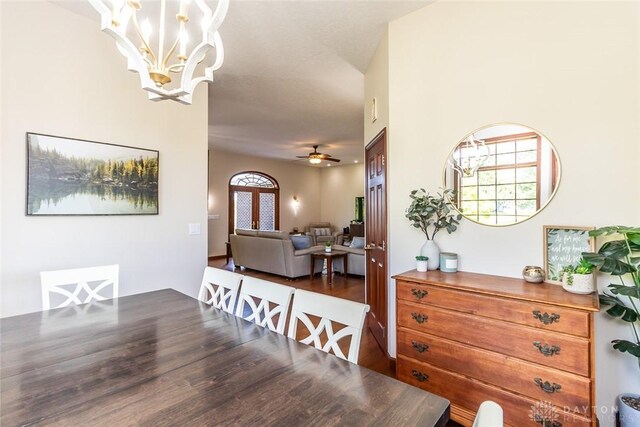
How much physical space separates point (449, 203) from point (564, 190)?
67 cm

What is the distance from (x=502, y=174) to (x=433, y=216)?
0.54 m

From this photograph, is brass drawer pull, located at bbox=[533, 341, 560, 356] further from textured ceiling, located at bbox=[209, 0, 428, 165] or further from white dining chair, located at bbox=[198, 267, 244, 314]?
textured ceiling, located at bbox=[209, 0, 428, 165]

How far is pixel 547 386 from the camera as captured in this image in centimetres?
154

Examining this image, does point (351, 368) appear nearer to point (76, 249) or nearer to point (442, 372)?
point (442, 372)

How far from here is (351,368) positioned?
1.12 meters

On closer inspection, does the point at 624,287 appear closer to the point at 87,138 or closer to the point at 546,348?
the point at 546,348

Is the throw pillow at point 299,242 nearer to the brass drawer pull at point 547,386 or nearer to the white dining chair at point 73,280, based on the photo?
the white dining chair at point 73,280

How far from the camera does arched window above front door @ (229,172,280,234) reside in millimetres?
8859

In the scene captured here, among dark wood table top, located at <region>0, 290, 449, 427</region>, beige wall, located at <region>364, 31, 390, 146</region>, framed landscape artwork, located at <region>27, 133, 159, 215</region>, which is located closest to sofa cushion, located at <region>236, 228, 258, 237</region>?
framed landscape artwork, located at <region>27, 133, 159, 215</region>

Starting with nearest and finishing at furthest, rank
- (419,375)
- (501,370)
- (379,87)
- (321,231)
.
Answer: (501,370) < (419,375) < (379,87) < (321,231)

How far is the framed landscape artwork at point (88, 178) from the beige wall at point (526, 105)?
2272 millimetres

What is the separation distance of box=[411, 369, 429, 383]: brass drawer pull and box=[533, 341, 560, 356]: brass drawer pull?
68 centimetres

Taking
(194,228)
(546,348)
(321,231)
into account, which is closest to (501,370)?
(546,348)

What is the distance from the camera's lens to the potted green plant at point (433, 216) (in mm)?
2238
